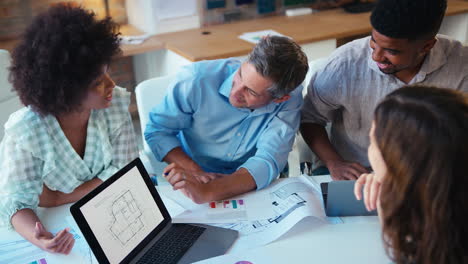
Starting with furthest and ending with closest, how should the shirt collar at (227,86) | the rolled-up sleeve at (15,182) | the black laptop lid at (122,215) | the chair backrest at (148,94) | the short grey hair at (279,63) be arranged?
the chair backrest at (148,94) → the shirt collar at (227,86) → the short grey hair at (279,63) → the rolled-up sleeve at (15,182) → the black laptop lid at (122,215)

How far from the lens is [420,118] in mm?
798

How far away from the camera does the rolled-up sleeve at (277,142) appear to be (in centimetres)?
144

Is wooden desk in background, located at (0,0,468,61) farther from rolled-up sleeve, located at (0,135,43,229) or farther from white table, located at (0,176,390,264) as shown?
white table, located at (0,176,390,264)

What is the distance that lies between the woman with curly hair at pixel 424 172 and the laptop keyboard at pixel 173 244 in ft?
1.69

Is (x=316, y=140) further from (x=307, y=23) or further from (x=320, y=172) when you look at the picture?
(x=307, y=23)

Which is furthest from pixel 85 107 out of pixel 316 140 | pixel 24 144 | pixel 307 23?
pixel 307 23

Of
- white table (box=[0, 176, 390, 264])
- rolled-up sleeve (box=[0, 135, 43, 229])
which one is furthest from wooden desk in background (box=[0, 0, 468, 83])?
white table (box=[0, 176, 390, 264])

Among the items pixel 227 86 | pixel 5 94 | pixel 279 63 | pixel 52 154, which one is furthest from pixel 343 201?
pixel 5 94

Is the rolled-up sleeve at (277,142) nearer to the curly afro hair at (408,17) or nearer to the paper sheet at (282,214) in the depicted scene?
the paper sheet at (282,214)

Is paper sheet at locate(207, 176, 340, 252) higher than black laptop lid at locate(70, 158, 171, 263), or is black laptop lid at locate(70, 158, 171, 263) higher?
black laptop lid at locate(70, 158, 171, 263)

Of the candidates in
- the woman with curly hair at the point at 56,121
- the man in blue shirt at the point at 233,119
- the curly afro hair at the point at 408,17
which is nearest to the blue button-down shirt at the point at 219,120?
the man in blue shirt at the point at 233,119

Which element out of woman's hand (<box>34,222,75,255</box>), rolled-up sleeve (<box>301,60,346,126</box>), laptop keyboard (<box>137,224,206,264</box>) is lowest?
laptop keyboard (<box>137,224,206,264</box>)

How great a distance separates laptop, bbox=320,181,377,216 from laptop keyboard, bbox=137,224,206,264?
1.16 ft

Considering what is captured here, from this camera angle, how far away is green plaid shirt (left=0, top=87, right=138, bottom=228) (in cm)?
124
